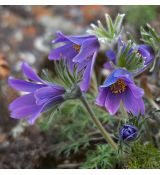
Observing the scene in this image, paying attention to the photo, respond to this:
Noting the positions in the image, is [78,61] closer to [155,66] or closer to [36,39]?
[155,66]

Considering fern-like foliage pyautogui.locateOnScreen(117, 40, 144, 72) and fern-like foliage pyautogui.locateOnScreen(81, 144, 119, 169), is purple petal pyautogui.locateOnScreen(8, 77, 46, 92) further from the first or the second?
fern-like foliage pyautogui.locateOnScreen(81, 144, 119, 169)

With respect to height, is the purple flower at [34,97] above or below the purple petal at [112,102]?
above

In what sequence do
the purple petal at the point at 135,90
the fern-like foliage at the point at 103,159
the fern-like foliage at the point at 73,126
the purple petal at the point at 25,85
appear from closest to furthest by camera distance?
the purple petal at the point at 135,90, the purple petal at the point at 25,85, the fern-like foliage at the point at 103,159, the fern-like foliage at the point at 73,126

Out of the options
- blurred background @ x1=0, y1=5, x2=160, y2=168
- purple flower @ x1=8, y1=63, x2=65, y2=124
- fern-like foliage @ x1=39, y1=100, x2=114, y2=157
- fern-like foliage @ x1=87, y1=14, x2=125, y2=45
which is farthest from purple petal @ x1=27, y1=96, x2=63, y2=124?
blurred background @ x1=0, y1=5, x2=160, y2=168

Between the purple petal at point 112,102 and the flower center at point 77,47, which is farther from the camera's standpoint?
the flower center at point 77,47

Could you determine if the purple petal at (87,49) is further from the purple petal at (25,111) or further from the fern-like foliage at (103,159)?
the fern-like foliage at (103,159)

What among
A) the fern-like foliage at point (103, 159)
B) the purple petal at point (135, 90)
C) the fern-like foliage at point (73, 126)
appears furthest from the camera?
the fern-like foliage at point (73, 126)

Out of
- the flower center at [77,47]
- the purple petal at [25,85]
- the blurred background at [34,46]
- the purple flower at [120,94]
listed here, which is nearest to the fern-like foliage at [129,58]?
the purple flower at [120,94]
